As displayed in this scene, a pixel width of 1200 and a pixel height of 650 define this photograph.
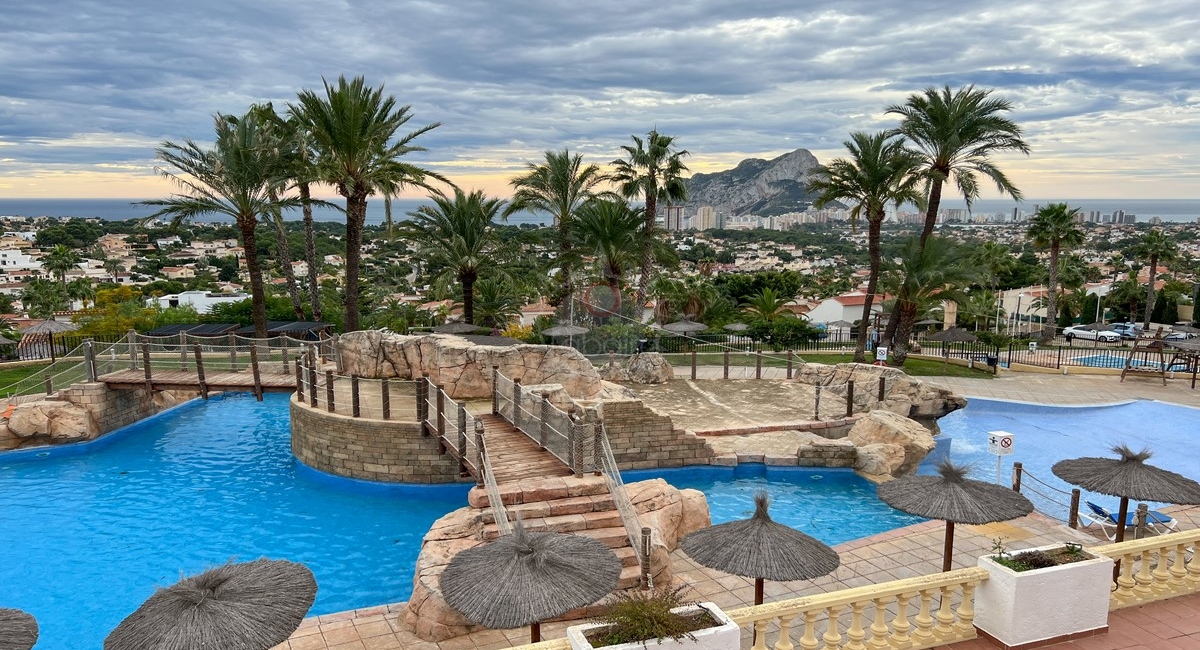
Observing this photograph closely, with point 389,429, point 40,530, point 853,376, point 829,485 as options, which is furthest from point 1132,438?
point 40,530

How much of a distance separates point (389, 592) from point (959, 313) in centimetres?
4078

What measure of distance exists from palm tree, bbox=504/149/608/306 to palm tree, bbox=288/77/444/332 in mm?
5076

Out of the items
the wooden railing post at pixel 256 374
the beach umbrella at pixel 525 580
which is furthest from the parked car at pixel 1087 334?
the beach umbrella at pixel 525 580

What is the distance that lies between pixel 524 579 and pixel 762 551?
2.71m

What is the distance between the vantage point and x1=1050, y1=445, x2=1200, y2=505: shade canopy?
376 inches

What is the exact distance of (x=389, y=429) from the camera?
16859 mm

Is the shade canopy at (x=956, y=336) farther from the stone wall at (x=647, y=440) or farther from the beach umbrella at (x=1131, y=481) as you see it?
the beach umbrella at (x=1131, y=481)

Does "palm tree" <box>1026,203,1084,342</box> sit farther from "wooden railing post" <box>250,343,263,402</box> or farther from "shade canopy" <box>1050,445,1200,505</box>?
"wooden railing post" <box>250,343,263,402</box>

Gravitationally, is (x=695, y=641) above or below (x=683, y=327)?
above

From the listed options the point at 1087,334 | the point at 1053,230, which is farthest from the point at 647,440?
the point at 1087,334

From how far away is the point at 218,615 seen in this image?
21.4ft

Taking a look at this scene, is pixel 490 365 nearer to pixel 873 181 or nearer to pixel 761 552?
pixel 761 552

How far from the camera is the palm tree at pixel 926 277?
2602cm

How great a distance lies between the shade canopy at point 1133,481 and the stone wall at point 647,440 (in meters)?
8.99
